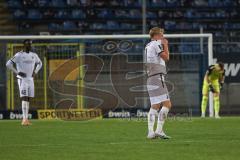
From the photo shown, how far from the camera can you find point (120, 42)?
25.2m

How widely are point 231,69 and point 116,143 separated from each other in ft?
42.9

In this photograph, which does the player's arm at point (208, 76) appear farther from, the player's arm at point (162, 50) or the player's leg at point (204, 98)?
the player's arm at point (162, 50)

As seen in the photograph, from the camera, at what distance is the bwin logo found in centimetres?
2575

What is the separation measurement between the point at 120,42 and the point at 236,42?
445 centimetres

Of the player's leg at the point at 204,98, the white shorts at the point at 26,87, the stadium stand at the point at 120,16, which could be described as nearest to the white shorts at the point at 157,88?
the white shorts at the point at 26,87

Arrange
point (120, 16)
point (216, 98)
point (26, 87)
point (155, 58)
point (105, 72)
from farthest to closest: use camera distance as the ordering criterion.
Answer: point (120, 16) < point (105, 72) < point (216, 98) < point (26, 87) < point (155, 58)

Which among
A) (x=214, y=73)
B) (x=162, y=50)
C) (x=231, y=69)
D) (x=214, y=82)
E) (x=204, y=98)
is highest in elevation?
(x=162, y=50)

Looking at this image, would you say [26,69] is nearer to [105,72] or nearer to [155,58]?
[105,72]

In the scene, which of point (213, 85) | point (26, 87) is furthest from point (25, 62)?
point (213, 85)

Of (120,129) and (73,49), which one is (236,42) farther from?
(120,129)

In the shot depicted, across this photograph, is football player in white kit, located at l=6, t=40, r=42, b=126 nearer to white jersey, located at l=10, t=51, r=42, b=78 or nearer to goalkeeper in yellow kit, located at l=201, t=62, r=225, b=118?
white jersey, located at l=10, t=51, r=42, b=78

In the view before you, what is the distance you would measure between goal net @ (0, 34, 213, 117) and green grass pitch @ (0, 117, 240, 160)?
5666 millimetres

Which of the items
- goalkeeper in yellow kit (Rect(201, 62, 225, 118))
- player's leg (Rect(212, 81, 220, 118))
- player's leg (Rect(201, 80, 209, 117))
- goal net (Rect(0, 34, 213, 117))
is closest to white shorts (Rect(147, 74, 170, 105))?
player's leg (Rect(212, 81, 220, 118))

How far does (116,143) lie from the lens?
13.5 metres
